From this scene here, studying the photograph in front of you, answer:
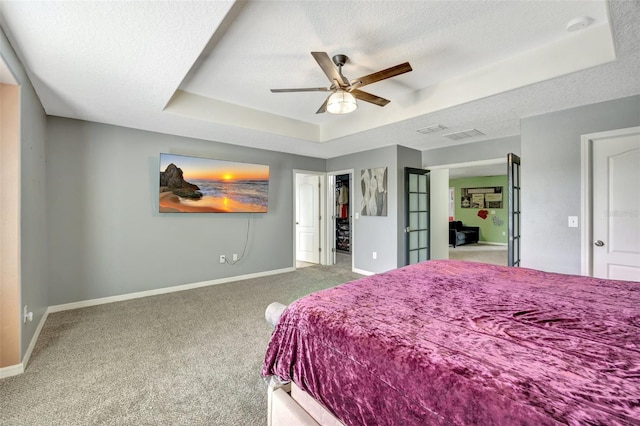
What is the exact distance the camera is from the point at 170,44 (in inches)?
76.2

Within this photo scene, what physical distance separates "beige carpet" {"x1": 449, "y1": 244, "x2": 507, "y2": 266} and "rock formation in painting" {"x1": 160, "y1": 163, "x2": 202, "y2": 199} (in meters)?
5.95

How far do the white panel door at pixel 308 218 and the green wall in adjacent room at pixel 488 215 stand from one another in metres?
6.14

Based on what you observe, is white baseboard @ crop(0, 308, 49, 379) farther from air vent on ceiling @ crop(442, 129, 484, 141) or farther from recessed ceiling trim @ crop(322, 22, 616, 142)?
air vent on ceiling @ crop(442, 129, 484, 141)

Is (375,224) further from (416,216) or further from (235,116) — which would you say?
(235,116)

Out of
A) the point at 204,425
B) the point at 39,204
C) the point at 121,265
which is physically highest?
the point at 39,204

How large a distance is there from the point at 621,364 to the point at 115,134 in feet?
15.7

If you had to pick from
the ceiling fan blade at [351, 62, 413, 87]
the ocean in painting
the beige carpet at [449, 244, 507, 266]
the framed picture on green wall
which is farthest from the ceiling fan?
the framed picture on green wall

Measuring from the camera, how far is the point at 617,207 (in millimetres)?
2695

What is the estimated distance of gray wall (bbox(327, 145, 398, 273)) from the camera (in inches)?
185

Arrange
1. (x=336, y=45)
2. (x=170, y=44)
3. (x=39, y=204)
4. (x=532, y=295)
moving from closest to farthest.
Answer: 1. (x=532, y=295)
2. (x=170, y=44)
3. (x=336, y=45)
4. (x=39, y=204)

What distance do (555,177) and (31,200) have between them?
5143 mm

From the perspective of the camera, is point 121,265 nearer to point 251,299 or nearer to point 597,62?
point 251,299

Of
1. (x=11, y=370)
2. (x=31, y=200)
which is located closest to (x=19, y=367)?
(x=11, y=370)

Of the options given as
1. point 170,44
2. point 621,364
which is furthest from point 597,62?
point 170,44
